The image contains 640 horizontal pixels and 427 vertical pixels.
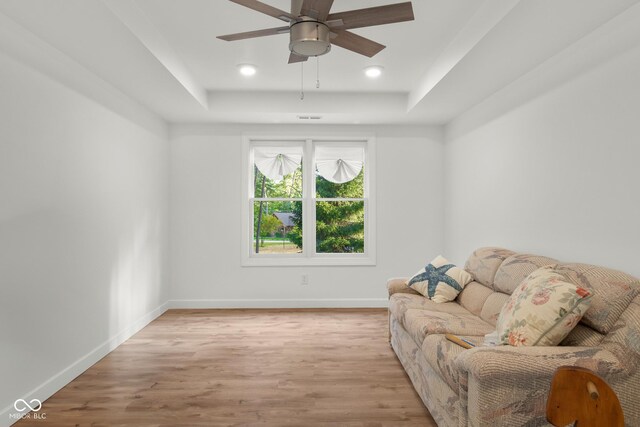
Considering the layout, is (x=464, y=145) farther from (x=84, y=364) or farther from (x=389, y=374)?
(x=84, y=364)

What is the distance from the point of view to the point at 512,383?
1.62 metres

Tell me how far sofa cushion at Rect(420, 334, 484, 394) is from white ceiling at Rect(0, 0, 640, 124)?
196 centimetres

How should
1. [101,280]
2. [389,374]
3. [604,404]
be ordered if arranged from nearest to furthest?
[604,404] → [389,374] → [101,280]

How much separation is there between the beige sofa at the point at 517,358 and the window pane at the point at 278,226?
272cm

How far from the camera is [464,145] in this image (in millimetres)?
4500

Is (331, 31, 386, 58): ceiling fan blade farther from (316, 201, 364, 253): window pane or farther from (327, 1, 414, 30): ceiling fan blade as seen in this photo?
(316, 201, 364, 253): window pane

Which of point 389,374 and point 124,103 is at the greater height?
point 124,103

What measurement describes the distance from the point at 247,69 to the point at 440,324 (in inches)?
115

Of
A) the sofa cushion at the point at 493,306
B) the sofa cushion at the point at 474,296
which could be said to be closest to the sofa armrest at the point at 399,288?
the sofa cushion at the point at 474,296

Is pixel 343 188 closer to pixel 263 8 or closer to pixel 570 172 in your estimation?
pixel 570 172

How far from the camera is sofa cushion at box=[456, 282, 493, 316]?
3029mm

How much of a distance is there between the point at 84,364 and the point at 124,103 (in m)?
2.42

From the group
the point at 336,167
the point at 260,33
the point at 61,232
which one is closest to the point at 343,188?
the point at 336,167

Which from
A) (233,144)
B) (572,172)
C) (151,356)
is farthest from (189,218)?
(572,172)
